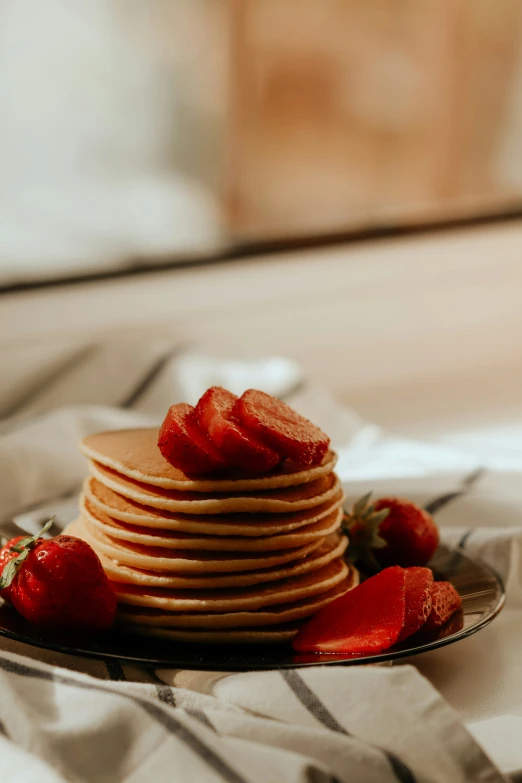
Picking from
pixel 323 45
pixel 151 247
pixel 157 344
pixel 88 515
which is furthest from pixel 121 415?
pixel 323 45

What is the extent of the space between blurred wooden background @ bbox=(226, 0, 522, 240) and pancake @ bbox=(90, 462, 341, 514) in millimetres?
930

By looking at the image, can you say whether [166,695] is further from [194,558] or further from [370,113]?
[370,113]

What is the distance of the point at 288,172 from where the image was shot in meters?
1.73

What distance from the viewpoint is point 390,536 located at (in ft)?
3.16

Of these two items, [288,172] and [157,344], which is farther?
[288,172]

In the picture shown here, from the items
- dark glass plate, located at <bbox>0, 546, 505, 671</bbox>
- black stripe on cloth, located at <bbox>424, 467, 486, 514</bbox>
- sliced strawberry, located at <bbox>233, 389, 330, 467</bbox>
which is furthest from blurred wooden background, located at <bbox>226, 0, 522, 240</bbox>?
dark glass plate, located at <bbox>0, 546, 505, 671</bbox>

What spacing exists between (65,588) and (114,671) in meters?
0.08

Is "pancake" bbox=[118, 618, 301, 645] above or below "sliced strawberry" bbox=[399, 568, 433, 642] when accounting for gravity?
below

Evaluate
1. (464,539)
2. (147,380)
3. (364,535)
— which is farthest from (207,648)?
(147,380)

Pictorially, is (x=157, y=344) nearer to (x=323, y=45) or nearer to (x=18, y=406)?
(x=18, y=406)

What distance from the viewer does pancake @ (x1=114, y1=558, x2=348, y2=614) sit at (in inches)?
31.4

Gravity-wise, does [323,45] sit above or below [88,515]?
above

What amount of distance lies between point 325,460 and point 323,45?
1.03 meters

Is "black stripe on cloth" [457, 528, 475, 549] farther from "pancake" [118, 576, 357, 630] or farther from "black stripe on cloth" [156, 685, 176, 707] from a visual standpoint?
"black stripe on cloth" [156, 685, 176, 707]
